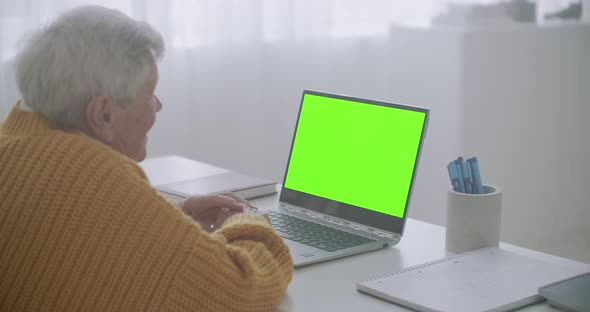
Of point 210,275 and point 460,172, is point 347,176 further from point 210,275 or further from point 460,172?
point 210,275

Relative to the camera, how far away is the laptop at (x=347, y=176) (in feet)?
5.18

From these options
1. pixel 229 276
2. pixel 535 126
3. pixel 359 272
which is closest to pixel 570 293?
pixel 359 272

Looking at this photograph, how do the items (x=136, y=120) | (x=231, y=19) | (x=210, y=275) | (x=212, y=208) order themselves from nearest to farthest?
(x=210, y=275)
(x=136, y=120)
(x=212, y=208)
(x=231, y=19)

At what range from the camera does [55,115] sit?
4.21ft

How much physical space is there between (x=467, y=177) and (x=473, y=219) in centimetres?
8

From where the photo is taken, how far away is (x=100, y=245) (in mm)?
1199

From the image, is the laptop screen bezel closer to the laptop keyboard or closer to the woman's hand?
the laptop keyboard

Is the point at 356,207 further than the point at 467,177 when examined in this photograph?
Yes

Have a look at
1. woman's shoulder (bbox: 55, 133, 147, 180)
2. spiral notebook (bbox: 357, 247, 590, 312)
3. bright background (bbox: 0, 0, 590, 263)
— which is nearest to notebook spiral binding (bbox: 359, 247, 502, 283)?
spiral notebook (bbox: 357, 247, 590, 312)

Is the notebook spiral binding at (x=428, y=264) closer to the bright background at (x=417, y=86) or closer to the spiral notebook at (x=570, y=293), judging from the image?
the spiral notebook at (x=570, y=293)

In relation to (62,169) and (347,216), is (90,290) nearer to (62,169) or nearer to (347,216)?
(62,169)

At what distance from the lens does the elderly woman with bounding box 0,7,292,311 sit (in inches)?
47.0

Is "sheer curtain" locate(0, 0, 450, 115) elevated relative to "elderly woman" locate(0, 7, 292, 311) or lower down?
elevated

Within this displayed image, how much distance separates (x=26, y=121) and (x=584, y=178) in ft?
10.1
